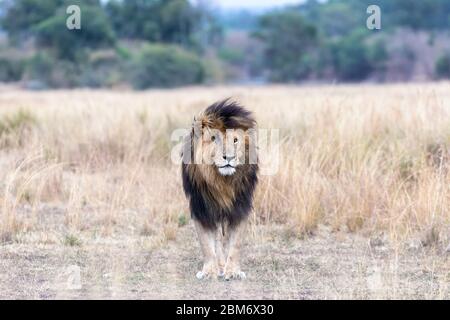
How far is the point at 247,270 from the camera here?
638 centimetres

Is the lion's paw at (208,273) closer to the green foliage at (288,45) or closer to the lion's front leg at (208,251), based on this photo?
the lion's front leg at (208,251)

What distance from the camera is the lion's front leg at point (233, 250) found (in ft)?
20.1

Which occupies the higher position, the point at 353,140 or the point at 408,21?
the point at 408,21

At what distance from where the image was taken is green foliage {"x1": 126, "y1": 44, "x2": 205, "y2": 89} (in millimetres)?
36219

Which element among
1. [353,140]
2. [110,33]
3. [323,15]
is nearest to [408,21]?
[323,15]

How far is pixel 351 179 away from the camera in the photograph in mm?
8070

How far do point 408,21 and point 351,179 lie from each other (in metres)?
42.6

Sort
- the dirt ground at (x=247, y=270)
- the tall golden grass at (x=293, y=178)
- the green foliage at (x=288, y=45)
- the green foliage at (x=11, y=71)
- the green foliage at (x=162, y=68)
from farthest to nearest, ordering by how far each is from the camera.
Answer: the green foliage at (x=288, y=45), the green foliage at (x=11, y=71), the green foliage at (x=162, y=68), the tall golden grass at (x=293, y=178), the dirt ground at (x=247, y=270)

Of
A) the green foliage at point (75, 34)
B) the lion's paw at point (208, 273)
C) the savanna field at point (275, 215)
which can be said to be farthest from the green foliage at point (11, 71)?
the lion's paw at point (208, 273)

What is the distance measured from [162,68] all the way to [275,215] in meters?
29.1

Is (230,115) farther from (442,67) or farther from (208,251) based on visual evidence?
(442,67)

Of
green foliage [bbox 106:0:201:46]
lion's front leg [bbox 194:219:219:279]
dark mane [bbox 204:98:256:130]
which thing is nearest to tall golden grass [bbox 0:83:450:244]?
lion's front leg [bbox 194:219:219:279]

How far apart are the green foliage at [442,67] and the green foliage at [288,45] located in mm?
6553

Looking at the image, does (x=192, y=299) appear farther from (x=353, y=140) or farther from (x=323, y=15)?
(x=323, y=15)
